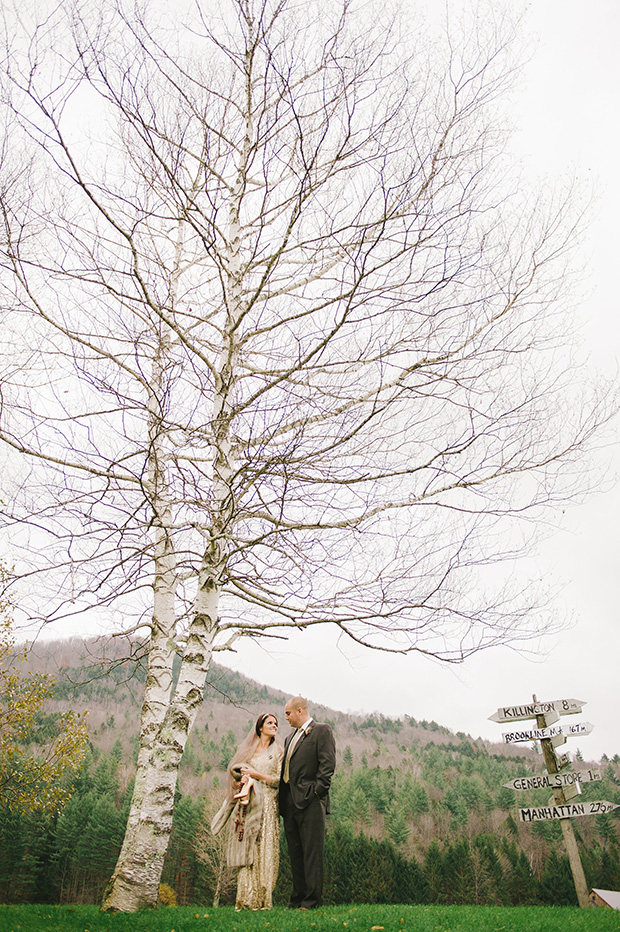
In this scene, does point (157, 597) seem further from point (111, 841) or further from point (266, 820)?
point (111, 841)

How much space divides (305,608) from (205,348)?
2.99 m

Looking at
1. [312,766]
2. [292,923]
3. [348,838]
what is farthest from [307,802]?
[348,838]

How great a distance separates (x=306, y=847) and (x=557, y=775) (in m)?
4.63

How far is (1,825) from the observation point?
111 feet

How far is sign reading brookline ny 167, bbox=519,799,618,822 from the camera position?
706 centimetres

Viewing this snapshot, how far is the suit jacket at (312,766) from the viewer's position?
172 inches

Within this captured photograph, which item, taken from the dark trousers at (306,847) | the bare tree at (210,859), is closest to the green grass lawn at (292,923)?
the dark trousers at (306,847)

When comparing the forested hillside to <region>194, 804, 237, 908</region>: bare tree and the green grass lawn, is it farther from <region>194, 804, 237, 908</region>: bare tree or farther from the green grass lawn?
the green grass lawn

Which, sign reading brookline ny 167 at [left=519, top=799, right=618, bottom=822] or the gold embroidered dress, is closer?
the gold embroidered dress

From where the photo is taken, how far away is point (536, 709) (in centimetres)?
783

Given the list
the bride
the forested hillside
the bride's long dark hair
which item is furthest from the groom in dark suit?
the forested hillside

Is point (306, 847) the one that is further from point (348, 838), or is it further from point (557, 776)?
point (348, 838)

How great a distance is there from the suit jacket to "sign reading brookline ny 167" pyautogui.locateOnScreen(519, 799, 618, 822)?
163 inches

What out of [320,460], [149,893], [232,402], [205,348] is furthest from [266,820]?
[205,348]
